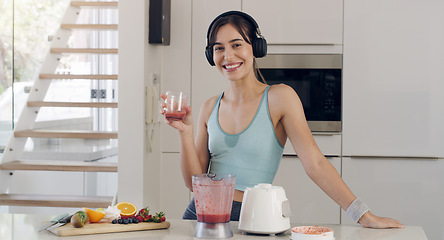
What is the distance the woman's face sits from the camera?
1.92 metres

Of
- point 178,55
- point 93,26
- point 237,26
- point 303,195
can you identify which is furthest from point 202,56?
point 237,26

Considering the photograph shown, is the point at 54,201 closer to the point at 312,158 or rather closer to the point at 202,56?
the point at 202,56

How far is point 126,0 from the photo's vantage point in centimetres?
325

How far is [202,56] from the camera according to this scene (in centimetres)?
346

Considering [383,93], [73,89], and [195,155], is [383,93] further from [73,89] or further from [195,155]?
[73,89]

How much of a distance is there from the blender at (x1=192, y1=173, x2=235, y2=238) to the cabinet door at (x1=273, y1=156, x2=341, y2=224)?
1.96 metres

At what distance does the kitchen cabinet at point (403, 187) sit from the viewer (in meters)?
3.34

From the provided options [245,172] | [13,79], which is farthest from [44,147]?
[245,172]

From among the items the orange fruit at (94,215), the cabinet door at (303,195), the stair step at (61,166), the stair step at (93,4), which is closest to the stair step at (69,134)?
the stair step at (61,166)

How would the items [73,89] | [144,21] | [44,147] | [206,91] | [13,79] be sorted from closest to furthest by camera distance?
1. [144,21]
2. [206,91]
3. [13,79]
4. [44,147]
5. [73,89]

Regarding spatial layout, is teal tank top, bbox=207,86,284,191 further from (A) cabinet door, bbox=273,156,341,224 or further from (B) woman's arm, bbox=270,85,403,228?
(A) cabinet door, bbox=273,156,341,224

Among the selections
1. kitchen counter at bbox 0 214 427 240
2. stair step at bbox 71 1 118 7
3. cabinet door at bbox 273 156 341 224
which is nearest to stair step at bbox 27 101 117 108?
stair step at bbox 71 1 118 7

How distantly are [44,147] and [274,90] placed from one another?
3.16m

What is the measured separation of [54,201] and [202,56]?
51.9 inches
